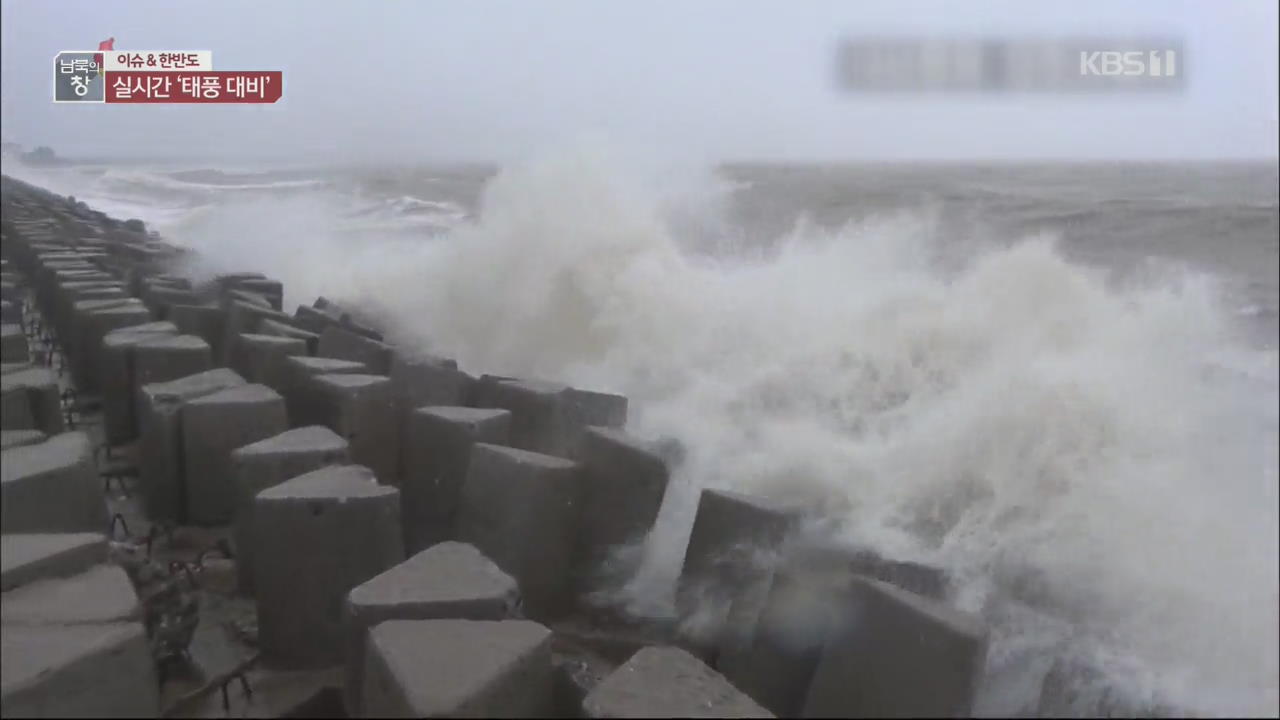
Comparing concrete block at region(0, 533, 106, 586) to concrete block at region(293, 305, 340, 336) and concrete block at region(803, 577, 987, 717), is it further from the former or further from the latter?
concrete block at region(293, 305, 340, 336)

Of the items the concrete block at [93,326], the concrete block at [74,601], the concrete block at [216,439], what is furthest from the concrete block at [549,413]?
the concrete block at [93,326]

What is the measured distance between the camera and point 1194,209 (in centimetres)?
835

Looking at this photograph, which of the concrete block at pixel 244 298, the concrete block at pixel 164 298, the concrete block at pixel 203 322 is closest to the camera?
the concrete block at pixel 203 322

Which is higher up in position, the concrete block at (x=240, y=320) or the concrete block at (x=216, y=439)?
the concrete block at (x=240, y=320)

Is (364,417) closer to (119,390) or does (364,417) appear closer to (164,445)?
(164,445)

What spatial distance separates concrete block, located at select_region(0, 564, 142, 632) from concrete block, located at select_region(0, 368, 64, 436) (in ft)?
4.69

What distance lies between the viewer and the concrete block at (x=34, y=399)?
3416 millimetres

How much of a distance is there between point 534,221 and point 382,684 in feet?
24.7

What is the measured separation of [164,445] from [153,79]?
4647 mm

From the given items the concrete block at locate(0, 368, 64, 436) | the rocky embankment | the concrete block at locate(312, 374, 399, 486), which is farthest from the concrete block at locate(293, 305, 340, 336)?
the concrete block at locate(0, 368, 64, 436)

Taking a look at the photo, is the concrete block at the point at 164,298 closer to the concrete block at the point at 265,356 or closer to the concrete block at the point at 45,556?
the concrete block at the point at 265,356

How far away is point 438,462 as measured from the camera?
3.69 m

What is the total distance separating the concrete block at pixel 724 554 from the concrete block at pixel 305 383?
5.82ft

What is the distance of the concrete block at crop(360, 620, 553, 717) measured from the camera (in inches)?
74.2
